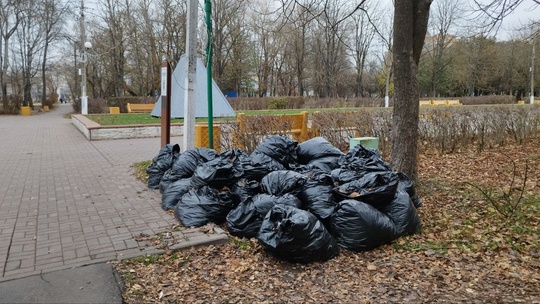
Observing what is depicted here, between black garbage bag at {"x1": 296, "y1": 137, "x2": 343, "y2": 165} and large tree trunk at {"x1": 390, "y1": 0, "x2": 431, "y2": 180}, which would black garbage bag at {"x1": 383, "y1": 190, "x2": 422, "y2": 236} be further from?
large tree trunk at {"x1": 390, "y1": 0, "x2": 431, "y2": 180}

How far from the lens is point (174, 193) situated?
4879 millimetres

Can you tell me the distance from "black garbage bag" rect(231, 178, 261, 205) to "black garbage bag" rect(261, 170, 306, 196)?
0.13 meters

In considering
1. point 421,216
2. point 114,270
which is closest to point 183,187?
point 114,270

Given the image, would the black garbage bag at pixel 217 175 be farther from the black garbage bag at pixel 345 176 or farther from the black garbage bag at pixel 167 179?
the black garbage bag at pixel 345 176

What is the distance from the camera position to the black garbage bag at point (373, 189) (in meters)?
3.81

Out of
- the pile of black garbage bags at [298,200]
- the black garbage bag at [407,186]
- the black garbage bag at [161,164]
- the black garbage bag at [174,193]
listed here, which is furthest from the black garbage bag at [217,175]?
the black garbage bag at [407,186]

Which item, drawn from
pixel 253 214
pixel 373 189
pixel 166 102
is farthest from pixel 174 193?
pixel 166 102

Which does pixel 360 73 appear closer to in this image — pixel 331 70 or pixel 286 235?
pixel 331 70

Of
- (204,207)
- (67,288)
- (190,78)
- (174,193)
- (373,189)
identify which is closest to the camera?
(67,288)

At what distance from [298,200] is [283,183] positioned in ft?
0.81

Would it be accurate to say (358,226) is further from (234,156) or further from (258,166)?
(234,156)

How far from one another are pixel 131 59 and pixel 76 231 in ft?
127

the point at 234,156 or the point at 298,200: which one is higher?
the point at 234,156

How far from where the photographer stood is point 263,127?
24.9 ft
